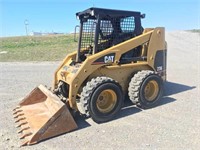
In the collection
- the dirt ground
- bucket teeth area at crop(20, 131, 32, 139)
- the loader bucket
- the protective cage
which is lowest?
the dirt ground

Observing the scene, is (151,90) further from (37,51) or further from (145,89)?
(37,51)

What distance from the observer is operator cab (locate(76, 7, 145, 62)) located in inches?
211

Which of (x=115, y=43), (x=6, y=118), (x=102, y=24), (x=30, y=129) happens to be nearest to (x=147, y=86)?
(x=115, y=43)

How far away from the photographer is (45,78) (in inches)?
367

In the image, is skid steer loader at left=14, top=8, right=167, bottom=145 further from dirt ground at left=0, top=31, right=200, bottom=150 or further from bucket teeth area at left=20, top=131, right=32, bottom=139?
dirt ground at left=0, top=31, right=200, bottom=150

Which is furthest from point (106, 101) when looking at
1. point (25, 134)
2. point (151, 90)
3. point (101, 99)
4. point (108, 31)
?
point (25, 134)

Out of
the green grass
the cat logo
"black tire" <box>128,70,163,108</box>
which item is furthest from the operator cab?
the green grass

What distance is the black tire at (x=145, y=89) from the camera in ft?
17.7

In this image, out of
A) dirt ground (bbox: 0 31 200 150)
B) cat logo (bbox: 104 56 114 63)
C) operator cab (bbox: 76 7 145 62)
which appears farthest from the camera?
operator cab (bbox: 76 7 145 62)

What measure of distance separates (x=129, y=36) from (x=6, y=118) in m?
3.41

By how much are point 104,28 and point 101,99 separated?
5.39ft

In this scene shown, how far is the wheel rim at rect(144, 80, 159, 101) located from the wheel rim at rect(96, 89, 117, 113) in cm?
97

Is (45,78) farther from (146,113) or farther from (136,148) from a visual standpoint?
(136,148)

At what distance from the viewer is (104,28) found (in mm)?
5504
